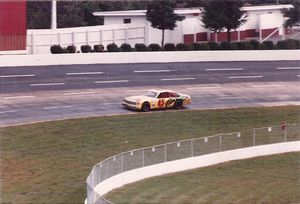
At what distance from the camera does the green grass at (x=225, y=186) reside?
2430cm

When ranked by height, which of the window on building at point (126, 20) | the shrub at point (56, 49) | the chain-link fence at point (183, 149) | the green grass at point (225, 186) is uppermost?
the window on building at point (126, 20)

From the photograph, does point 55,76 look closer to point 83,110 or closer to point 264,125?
point 83,110

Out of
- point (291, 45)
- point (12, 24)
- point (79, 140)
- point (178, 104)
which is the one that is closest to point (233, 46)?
point (291, 45)

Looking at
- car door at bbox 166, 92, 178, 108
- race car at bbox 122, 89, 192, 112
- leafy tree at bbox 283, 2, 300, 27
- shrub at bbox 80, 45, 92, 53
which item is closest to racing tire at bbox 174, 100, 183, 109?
race car at bbox 122, 89, 192, 112

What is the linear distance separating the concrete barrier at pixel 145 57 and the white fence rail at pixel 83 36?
7.61m

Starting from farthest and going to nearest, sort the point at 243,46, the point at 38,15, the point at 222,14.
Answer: the point at 38,15 → the point at 222,14 → the point at 243,46

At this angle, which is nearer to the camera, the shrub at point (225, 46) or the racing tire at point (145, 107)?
the racing tire at point (145, 107)

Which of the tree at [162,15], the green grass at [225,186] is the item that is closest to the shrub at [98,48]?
the tree at [162,15]

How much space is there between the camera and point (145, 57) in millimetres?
49062

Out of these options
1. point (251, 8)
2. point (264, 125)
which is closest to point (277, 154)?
point (264, 125)

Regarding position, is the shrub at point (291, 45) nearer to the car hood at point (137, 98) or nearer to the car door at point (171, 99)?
the car door at point (171, 99)

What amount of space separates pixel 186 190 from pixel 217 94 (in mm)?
16858

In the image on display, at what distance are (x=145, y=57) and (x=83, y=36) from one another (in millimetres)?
10606

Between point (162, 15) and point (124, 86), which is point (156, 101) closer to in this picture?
point (124, 86)
